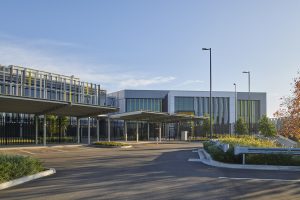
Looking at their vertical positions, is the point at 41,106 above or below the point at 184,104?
below

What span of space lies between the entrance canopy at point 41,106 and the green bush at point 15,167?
15.0m

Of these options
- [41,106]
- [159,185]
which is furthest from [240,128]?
[159,185]

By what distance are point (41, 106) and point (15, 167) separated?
22.8m

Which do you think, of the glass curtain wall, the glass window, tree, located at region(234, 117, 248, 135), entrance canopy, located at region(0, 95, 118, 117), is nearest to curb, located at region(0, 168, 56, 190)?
entrance canopy, located at region(0, 95, 118, 117)

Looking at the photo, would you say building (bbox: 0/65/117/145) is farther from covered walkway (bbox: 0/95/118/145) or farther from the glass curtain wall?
the glass curtain wall

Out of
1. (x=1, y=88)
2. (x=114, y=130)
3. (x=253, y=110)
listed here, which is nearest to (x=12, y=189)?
(x=1, y=88)

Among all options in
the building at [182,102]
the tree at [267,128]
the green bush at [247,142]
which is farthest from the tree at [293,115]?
the building at [182,102]

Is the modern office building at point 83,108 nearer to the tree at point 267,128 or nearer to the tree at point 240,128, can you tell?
the tree at point 240,128

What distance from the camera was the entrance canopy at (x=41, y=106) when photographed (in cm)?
3133

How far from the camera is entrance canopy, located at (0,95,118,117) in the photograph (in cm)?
3133

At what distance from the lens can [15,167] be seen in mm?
13859

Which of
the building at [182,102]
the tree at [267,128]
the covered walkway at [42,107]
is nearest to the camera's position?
the covered walkway at [42,107]

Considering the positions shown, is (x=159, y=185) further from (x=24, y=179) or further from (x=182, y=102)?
(x=182, y=102)

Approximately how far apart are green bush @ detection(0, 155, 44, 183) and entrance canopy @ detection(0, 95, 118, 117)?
15.0 metres
